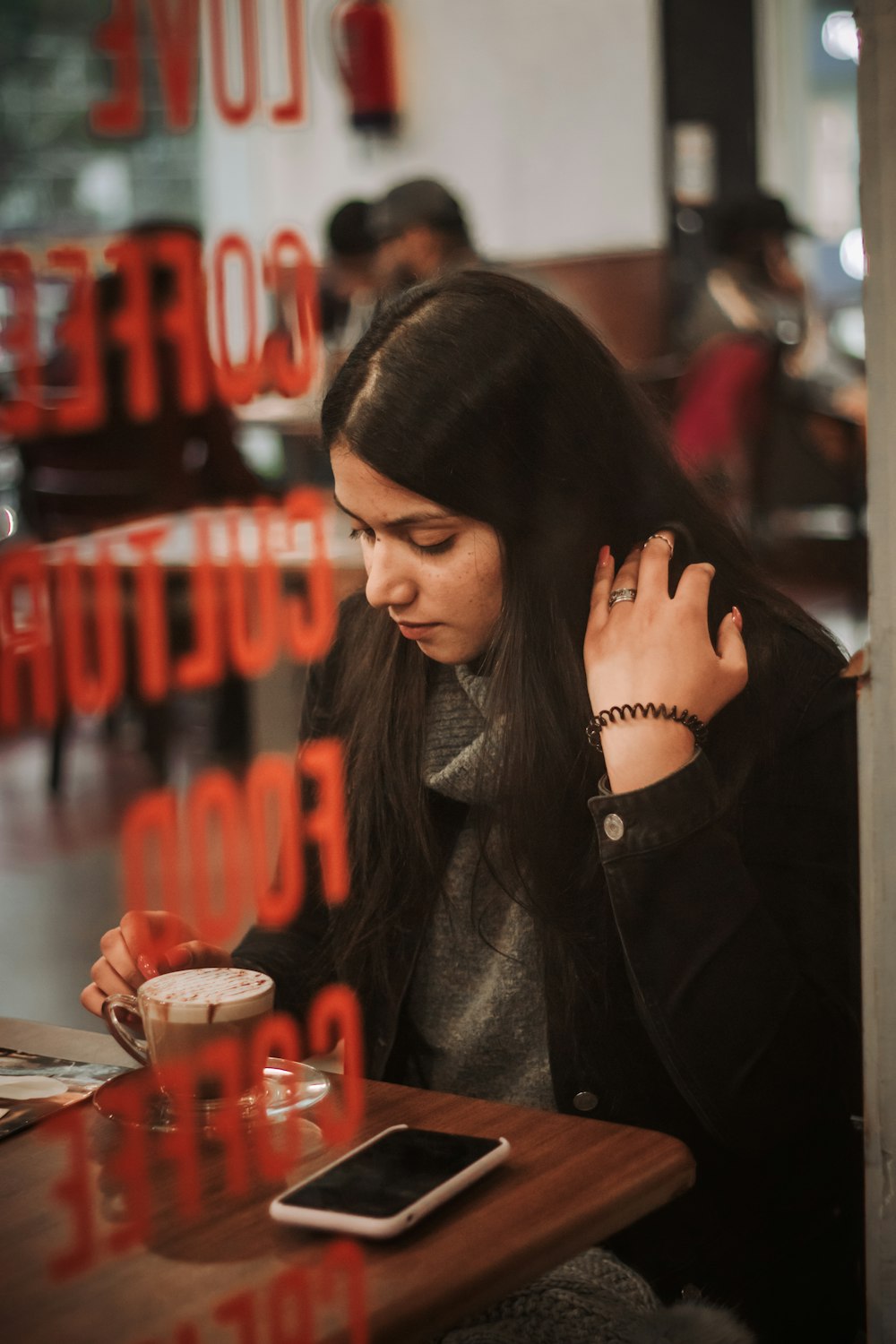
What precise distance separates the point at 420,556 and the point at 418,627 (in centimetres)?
6

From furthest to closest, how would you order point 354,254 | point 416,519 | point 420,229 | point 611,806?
point 354,254, point 420,229, point 416,519, point 611,806

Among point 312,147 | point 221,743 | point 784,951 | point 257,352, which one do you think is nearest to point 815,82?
point 312,147

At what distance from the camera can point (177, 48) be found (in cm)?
130

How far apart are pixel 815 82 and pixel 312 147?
2937mm

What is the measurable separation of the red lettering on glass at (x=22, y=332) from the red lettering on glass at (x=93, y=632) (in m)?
0.30

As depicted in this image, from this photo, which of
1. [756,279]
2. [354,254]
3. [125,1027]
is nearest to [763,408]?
[756,279]

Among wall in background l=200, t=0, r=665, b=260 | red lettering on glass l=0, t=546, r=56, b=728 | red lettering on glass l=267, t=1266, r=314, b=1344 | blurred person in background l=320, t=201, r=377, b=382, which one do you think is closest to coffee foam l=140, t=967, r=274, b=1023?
red lettering on glass l=267, t=1266, r=314, b=1344

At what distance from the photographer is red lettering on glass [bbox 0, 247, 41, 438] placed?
4.41 feet

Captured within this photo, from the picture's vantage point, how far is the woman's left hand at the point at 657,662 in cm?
105

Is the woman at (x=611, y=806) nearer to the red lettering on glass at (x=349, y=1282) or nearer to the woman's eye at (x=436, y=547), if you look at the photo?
the woman's eye at (x=436, y=547)

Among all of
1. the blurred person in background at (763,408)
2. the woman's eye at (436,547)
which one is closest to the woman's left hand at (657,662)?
the woman's eye at (436,547)

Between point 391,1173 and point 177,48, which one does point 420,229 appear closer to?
point 177,48

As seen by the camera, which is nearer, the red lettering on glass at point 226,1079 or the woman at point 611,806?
the red lettering on glass at point 226,1079

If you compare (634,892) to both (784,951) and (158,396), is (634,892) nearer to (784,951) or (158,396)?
(784,951)
